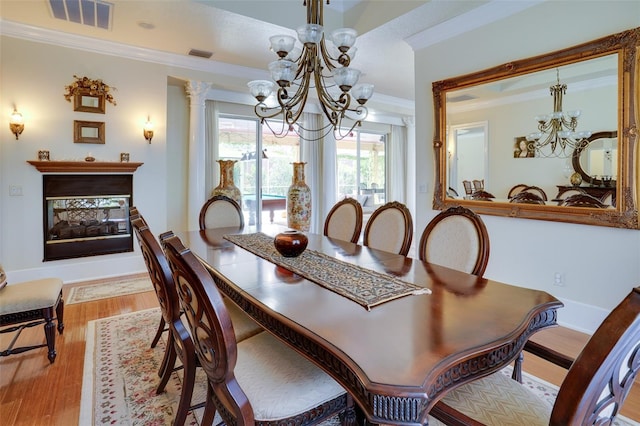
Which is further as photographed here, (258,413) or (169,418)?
(169,418)

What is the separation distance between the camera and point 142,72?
4480 millimetres

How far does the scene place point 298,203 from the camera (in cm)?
576

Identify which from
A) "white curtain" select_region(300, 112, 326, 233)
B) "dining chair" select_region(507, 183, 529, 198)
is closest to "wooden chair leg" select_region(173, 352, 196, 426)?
"dining chair" select_region(507, 183, 529, 198)

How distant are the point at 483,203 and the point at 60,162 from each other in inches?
184

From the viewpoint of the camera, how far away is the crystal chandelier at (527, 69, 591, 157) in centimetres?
283

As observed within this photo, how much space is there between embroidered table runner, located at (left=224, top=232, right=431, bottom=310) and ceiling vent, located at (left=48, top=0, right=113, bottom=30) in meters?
2.97

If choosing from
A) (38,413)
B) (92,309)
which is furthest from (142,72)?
(38,413)

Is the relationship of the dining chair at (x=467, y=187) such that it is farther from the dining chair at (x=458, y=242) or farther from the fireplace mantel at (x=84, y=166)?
the fireplace mantel at (x=84, y=166)

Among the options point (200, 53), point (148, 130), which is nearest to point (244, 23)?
point (200, 53)

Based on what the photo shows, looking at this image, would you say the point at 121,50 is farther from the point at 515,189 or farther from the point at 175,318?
the point at 515,189

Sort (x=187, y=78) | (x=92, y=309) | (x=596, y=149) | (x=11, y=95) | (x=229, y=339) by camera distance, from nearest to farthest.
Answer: (x=229, y=339)
(x=596, y=149)
(x=92, y=309)
(x=11, y=95)
(x=187, y=78)

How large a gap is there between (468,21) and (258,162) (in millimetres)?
3763

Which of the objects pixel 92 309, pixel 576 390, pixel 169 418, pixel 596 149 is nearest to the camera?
pixel 576 390

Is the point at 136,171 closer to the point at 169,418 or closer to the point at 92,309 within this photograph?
the point at 92,309
